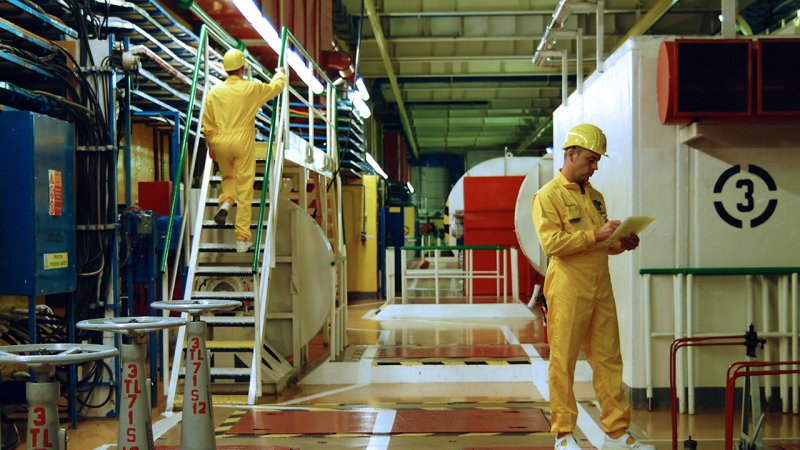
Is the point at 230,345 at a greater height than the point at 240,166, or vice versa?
the point at 240,166

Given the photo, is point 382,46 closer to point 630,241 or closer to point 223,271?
point 223,271

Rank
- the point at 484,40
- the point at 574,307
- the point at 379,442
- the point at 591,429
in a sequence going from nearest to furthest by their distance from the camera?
the point at 574,307 < the point at 379,442 < the point at 591,429 < the point at 484,40

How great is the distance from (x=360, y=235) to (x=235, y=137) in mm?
8476

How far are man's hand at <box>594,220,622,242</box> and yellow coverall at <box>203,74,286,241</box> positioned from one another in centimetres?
362

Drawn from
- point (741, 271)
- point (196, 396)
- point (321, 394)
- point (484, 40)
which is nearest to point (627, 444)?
point (741, 271)

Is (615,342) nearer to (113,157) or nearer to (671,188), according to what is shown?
(671,188)

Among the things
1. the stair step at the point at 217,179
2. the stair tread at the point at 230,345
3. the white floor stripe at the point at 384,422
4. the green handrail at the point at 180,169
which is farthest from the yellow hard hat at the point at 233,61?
the white floor stripe at the point at 384,422

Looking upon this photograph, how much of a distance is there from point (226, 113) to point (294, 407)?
8.79 feet

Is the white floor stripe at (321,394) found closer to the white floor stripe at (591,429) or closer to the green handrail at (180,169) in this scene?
the green handrail at (180,169)

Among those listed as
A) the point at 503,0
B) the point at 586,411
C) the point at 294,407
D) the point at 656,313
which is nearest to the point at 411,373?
the point at 294,407

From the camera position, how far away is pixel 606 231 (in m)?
4.61

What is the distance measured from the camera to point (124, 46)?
A: 6867 mm

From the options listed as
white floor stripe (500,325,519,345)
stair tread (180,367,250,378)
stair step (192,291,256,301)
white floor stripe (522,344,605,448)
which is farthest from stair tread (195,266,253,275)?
white floor stripe (500,325,519,345)

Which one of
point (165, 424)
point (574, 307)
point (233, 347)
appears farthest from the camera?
point (233, 347)
